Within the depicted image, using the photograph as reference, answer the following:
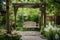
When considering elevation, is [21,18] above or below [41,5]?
below

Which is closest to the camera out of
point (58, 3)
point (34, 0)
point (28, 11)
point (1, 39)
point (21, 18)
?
point (1, 39)

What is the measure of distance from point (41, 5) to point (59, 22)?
5325mm

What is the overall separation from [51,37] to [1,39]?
2.51 metres

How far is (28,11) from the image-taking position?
83.1 feet

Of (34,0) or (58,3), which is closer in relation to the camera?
(58,3)

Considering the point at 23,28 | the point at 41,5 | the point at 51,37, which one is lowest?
the point at 23,28

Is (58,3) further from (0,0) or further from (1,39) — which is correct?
(0,0)

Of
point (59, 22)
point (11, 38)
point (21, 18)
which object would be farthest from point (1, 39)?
point (21, 18)

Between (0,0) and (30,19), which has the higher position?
(0,0)

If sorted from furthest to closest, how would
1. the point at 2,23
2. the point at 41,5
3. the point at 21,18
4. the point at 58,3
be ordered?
1. the point at 21,18
2. the point at 2,23
3. the point at 41,5
4. the point at 58,3

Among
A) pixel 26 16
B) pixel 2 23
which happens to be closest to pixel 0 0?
pixel 2 23

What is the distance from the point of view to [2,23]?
20.6 m

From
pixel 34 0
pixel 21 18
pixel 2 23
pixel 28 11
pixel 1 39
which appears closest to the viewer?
pixel 1 39

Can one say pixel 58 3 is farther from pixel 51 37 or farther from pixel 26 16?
pixel 26 16
